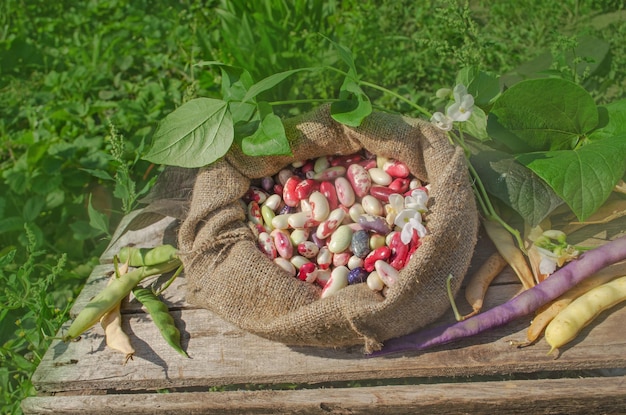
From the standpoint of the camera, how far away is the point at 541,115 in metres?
1.83

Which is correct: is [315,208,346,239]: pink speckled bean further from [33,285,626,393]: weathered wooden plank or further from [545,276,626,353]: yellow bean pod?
[545,276,626,353]: yellow bean pod

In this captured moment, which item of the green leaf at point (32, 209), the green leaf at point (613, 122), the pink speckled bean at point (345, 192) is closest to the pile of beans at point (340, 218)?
the pink speckled bean at point (345, 192)

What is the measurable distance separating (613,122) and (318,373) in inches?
41.7

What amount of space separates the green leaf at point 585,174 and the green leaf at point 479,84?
0.26 metres

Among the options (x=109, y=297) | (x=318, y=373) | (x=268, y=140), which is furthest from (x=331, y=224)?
(x=109, y=297)

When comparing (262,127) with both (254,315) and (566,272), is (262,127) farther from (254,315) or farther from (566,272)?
(566,272)

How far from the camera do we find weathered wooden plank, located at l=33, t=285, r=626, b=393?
1565 mm

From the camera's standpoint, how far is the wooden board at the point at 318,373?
5.00 feet

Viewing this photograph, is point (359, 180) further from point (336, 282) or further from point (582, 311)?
point (582, 311)

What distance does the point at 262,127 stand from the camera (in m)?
1.77

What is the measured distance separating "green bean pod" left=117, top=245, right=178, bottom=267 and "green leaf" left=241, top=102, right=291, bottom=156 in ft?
1.16

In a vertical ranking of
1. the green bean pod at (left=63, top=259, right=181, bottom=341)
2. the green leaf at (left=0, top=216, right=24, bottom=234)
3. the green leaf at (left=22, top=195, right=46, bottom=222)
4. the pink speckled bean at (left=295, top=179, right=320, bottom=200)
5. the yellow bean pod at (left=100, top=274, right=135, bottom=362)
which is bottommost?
the green leaf at (left=0, top=216, right=24, bottom=234)

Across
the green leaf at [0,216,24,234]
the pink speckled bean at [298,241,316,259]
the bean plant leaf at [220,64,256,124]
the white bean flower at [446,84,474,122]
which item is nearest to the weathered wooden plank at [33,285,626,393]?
the pink speckled bean at [298,241,316,259]

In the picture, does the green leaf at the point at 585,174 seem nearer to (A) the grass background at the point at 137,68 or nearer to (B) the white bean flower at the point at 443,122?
(B) the white bean flower at the point at 443,122
